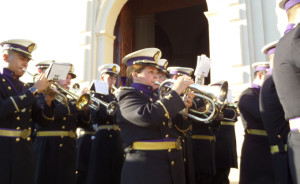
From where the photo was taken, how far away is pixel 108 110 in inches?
189

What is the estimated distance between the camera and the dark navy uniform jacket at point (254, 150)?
12.5ft

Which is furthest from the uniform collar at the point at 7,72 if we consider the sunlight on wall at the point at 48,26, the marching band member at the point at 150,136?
the sunlight on wall at the point at 48,26

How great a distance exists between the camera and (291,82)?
7.47 feet

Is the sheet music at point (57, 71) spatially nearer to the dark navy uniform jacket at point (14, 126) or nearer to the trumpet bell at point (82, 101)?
the dark navy uniform jacket at point (14, 126)

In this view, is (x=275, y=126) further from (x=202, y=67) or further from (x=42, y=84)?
(x=42, y=84)

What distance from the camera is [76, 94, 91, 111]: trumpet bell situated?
14.6ft

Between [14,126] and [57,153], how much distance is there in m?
1.21

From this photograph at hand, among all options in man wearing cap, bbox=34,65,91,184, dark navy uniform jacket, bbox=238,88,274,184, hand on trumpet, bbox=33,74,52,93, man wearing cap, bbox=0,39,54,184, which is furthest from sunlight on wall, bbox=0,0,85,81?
dark navy uniform jacket, bbox=238,88,274,184

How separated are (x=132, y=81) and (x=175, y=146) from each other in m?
0.83

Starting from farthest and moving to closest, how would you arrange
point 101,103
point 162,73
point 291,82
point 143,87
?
point 101,103 → point 162,73 → point 143,87 → point 291,82

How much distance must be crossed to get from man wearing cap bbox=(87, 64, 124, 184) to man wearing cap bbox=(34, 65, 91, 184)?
404mm

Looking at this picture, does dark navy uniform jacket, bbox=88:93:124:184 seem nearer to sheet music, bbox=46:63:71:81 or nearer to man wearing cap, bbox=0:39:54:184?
sheet music, bbox=46:63:71:81

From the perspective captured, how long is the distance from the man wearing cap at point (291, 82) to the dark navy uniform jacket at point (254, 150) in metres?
1.52

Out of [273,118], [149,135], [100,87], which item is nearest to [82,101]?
[100,87]
